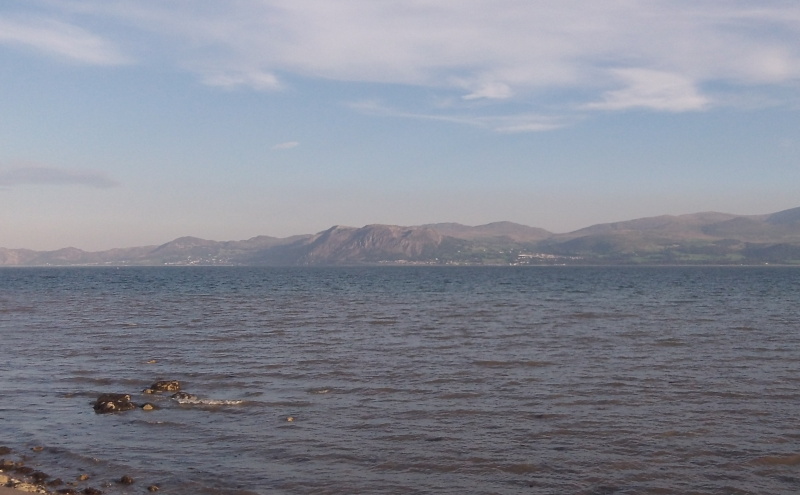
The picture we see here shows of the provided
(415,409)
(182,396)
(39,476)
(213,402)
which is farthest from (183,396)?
(39,476)

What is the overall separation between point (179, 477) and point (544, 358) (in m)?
19.9

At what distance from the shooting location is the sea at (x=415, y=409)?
1568 centimetres

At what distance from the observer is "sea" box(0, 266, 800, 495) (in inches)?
617

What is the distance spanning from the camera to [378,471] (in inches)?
628

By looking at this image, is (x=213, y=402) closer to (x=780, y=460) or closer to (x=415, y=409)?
(x=415, y=409)

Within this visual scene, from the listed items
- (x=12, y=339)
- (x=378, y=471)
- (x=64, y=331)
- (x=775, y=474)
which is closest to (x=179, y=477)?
(x=378, y=471)

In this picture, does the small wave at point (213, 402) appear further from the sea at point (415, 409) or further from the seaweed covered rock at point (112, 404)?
the seaweed covered rock at point (112, 404)

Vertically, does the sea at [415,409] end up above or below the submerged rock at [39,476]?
below

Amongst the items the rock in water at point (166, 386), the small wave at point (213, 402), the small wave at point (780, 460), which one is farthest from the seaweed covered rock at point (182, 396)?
the small wave at point (780, 460)

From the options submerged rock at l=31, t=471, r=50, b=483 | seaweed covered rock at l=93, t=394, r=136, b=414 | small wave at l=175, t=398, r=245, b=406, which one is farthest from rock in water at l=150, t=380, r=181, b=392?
submerged rock at l=31, t=471, r=50, b=483

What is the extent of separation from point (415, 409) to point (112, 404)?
9.56m

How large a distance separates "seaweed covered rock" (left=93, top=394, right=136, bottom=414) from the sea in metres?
0.31

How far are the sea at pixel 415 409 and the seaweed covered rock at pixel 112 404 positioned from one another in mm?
309

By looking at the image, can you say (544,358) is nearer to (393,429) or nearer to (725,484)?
(393,429)
